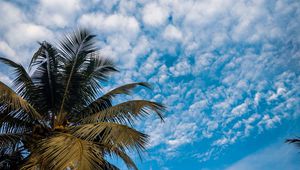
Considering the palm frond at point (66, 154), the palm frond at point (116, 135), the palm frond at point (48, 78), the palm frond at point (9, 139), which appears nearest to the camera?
the palm frond at point (66, 154)

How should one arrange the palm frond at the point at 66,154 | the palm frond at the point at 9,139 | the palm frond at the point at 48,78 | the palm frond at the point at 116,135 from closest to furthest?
the palm frond at the point at 66,154, the palm frond at the point at 116,135, the palm frond at the point at 9,139, the palm frond at the point at 48,78

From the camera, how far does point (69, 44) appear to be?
1226 cm

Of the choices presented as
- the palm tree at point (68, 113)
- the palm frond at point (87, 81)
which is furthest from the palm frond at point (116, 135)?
the palm frond at point (87, 81)

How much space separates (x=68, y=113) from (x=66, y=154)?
3618mm

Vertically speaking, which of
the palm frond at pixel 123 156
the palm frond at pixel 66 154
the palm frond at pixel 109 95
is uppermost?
the palm frond at pixel 109 95

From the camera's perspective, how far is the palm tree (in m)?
8.73

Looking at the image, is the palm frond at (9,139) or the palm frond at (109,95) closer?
the palm frond at (9,139)

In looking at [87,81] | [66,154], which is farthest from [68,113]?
[66,154]

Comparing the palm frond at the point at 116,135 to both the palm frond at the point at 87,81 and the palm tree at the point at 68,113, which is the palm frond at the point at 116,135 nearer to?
the palm tree at the point at 68,113

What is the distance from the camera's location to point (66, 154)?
322 inches

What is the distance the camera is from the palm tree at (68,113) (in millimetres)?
8727

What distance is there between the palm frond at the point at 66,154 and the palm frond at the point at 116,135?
0.42m

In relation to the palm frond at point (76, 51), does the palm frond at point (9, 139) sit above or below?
below

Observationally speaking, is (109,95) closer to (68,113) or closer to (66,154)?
(68,113)
